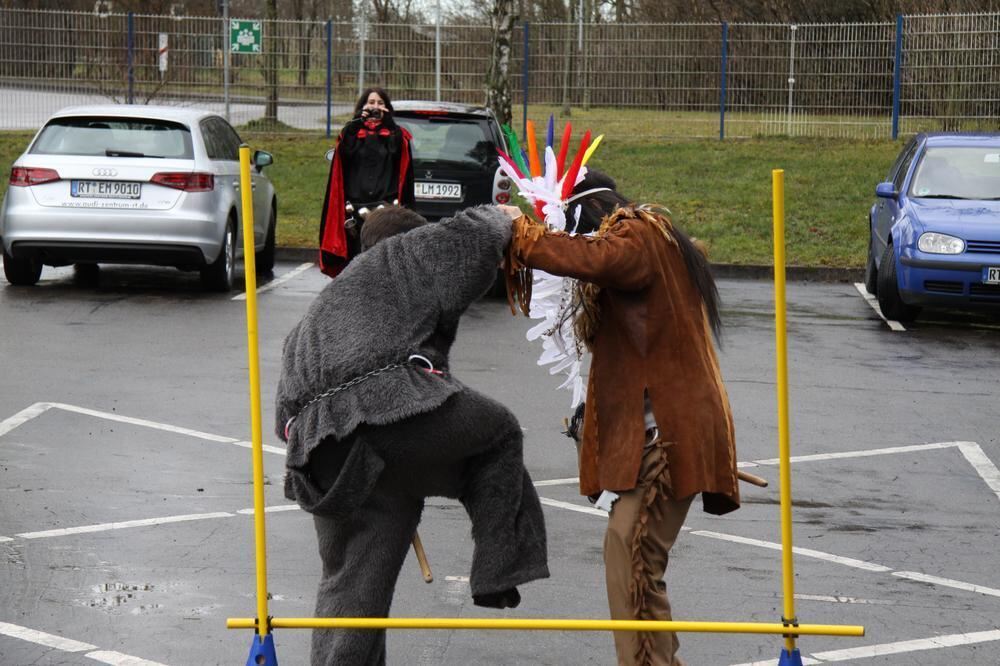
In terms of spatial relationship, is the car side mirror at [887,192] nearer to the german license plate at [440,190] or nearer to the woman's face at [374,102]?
the german license plate at [440,190]

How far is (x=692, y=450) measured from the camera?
4402 millimetres

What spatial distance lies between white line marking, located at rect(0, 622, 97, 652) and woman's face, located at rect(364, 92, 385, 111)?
6195 mm

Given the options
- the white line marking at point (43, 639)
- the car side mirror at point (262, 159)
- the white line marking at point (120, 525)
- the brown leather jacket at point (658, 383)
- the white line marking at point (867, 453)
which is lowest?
the white line marking at point (867, 453)

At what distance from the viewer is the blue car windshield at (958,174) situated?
13680 mm

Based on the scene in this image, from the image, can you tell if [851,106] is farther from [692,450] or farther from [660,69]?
[692,450]

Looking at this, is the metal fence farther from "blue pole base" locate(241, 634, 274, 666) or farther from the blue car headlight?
"blue pole base" locate(241, 634, 274, 666)

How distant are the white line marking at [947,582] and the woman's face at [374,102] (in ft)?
19.5

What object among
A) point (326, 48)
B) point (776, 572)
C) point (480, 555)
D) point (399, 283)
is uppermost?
point (326, 48)

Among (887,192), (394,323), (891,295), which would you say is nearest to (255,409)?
(394,323)

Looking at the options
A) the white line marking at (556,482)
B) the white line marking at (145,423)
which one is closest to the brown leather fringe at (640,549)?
the white line marking at (556,482)

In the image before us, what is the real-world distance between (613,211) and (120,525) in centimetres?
319

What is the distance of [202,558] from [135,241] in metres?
7.28

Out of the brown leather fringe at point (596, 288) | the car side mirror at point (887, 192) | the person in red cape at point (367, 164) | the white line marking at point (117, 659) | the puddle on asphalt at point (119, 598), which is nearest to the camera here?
the brown leather fringe at point (596, 288)

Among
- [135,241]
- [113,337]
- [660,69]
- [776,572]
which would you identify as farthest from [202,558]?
[660,69]
